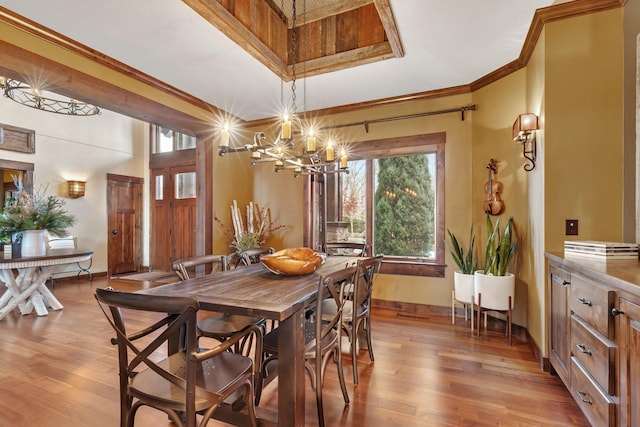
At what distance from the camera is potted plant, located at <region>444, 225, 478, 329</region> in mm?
3242

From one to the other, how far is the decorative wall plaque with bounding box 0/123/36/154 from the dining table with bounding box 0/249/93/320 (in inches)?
90.7

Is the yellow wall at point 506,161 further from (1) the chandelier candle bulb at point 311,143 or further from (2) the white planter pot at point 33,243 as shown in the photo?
(2) the white planter pot at point 33,243

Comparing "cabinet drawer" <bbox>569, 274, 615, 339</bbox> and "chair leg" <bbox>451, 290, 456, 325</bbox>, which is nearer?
"cabinet drawer" <bbox>569, 274, 615, 339</bbox>

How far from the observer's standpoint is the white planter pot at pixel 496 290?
2.93m

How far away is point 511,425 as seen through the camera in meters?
1.77

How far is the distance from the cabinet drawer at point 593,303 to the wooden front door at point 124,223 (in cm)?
745

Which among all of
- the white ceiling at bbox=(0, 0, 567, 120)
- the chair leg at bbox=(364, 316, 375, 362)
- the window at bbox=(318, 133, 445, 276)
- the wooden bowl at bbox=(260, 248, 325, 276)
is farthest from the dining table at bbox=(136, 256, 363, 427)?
the window at bbox=(318, 133, 445, 276)

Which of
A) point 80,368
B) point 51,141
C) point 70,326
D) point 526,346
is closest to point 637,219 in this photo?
point 526,346

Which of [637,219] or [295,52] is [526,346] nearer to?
[637,219]

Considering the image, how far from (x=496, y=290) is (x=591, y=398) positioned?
139cm

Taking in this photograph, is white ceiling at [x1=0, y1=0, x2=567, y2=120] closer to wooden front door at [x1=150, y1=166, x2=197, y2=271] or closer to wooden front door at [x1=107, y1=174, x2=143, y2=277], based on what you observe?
wooden front door at [x1=150, y1=166, x2=197, y2=271]

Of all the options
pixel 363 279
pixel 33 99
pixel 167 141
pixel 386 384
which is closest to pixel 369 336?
pixel 386 384

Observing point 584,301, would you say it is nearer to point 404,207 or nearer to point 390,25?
point 390,25

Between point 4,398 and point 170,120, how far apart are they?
2.94 m
